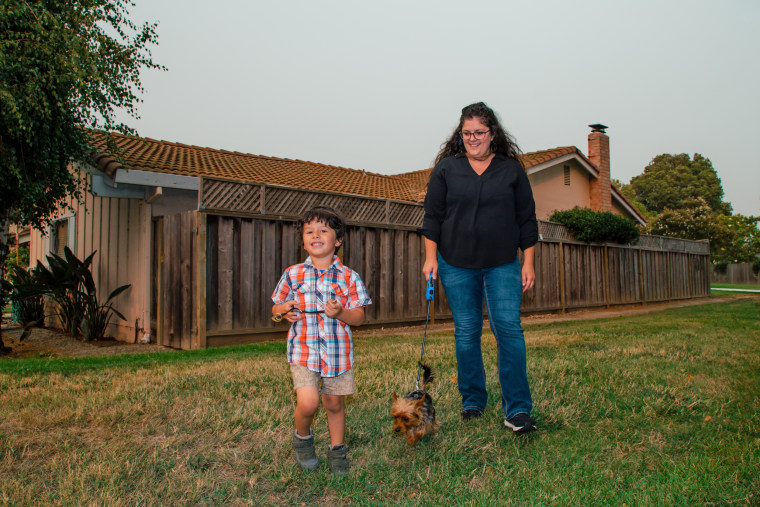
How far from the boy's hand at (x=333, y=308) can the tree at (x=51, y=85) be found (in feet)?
16.7

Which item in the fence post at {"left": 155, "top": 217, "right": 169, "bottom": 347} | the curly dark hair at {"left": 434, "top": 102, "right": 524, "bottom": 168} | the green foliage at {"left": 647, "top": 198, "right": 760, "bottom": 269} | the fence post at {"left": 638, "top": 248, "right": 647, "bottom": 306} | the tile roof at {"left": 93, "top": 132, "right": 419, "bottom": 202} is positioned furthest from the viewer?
the green foliage at {"left": 647, "top": 198, "right": 760, "bottom": 269}

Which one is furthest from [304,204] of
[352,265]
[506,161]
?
[506,161]

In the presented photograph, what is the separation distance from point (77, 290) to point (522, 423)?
8585mm

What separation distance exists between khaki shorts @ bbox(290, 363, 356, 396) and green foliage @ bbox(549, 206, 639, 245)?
1371 centimetres

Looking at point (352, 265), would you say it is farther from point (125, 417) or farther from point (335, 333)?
point (335, 333)

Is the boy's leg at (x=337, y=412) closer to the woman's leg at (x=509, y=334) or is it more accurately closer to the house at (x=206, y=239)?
the woman's leg at (x=509, y=334)

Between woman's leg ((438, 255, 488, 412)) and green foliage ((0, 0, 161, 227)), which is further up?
green foliage ((0, 0, 161, 227))

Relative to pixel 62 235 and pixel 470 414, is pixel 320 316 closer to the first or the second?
pixel 470 414

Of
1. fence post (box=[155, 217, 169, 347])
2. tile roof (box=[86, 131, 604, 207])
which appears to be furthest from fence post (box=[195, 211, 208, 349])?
tile roof (box=[86, 131, 604, 207])

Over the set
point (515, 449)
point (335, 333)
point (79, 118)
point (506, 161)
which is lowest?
point (515, 449)

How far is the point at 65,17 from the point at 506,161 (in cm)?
620

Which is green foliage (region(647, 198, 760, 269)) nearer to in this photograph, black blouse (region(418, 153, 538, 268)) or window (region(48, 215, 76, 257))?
window (region(48, 215, 76, 257))

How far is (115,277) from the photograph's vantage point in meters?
10.7

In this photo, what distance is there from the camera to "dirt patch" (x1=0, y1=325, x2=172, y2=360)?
26.4ft
